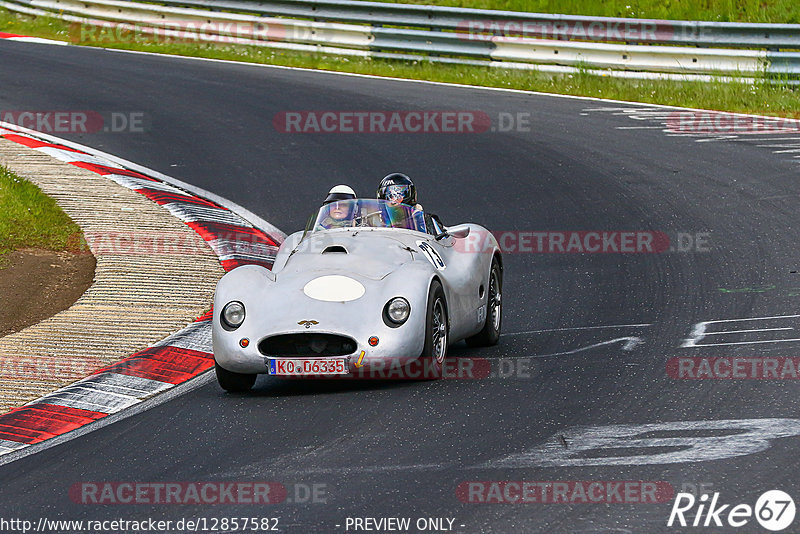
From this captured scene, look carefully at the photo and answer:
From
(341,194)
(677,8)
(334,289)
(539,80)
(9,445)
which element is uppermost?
(677,8)

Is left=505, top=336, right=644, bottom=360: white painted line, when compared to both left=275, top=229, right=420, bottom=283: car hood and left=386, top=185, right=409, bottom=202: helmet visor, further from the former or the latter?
left=386, top=185, right=409, bottom=202: helmet visor

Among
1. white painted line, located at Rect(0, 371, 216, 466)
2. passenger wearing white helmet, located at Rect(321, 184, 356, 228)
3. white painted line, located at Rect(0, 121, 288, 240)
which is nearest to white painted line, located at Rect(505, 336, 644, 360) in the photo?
passenger wearing white helmet, located at Rect(321, 184, 356, 228)

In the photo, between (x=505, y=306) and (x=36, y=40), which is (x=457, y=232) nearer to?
(x=505, y=306)

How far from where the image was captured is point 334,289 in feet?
27.4

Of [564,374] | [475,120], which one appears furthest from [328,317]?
[475,120]

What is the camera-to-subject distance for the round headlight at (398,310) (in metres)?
8.17

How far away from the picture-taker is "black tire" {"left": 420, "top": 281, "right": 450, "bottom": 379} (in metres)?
8.29

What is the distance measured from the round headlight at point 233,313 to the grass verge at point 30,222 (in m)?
3.95

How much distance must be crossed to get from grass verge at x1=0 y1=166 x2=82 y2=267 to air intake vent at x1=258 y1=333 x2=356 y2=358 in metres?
4.34

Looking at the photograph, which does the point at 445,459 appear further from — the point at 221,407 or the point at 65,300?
the point at 65,300

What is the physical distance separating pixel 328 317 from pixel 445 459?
1.74 meters

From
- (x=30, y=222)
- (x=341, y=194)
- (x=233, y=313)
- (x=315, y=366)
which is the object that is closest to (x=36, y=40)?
(x=30, y=222)

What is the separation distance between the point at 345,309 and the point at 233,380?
2.91 feet

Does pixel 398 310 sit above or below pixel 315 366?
above
